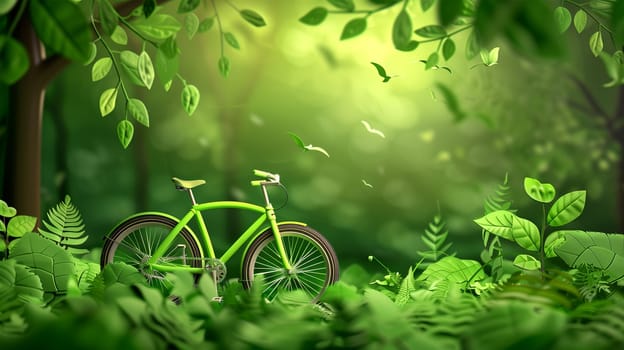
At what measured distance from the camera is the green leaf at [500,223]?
2367 mm

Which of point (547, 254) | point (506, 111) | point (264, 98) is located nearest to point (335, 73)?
point (264, 98)

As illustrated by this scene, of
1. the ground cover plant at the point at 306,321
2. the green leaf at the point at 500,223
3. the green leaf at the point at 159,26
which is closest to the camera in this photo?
the ground cover plant at the point at 306,321

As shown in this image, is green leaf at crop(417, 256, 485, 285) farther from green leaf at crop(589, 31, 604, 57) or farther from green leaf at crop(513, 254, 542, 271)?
green leaf at crop(589, 31, 604, 57)

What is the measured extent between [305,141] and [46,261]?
2.78m

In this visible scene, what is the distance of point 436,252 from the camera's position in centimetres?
354

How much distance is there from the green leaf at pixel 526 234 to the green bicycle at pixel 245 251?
1.33 metres

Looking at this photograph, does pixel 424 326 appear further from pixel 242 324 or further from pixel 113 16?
pixel 113 16

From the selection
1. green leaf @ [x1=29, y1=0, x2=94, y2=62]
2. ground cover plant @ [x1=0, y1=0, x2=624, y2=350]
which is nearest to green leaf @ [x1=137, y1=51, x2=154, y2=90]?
green leaf @ [x1=29, y1=0, x2=94, y2=62]

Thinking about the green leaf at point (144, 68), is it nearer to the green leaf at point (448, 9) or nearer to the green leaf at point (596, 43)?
the green leaf at point (448, 9)

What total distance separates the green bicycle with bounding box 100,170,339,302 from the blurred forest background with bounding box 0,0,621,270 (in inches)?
40.2

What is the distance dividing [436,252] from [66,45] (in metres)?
2.84

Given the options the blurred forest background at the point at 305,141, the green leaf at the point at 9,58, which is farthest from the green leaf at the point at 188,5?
the blurred forest background at the point at 305,141

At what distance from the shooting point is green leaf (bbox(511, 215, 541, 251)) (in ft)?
7.36

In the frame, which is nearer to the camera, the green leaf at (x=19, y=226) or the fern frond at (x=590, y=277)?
the fern frond at (x=590, y=277)
